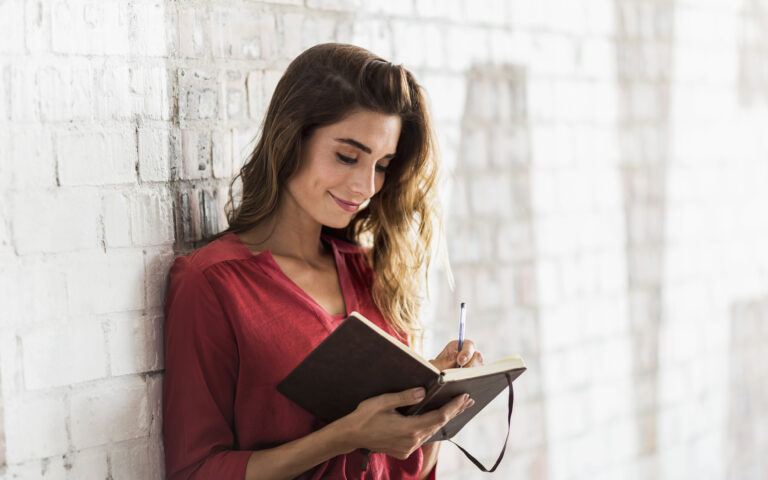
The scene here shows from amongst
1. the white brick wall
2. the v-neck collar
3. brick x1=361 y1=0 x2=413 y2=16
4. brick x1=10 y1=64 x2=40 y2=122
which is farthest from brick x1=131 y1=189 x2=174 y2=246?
brick x1=361 y1=0 x2=413 y2=16

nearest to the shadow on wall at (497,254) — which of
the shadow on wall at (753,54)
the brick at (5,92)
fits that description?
the brick at (5,92)

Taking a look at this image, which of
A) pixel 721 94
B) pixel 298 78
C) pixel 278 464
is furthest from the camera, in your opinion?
pixel 721 94

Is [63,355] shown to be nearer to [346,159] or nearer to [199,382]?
[199,382]

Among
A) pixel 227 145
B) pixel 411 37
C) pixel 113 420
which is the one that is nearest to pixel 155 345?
pixel 113 420

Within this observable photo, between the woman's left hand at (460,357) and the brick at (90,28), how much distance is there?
91cm

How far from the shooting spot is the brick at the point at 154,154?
5.14 feet

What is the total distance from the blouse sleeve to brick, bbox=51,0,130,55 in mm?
436

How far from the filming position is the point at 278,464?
4.99 ft

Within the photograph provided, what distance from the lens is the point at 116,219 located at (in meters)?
1.53

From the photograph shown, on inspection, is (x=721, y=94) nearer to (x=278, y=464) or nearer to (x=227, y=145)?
(x=227, y=145)

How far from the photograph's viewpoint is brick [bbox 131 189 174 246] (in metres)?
1.56

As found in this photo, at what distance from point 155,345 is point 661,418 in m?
2.09

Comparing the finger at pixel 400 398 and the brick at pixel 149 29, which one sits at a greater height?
the brick at pixel 149 29

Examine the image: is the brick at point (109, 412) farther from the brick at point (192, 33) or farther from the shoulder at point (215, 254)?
the brick at point (192, 33)
